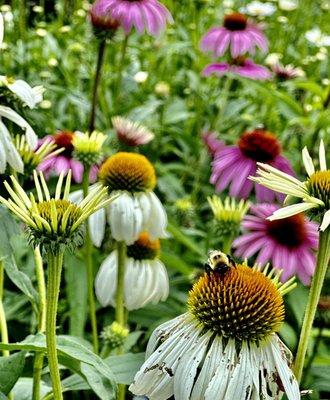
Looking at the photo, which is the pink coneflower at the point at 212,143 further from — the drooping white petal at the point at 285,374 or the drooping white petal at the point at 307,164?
the drooping white petal at the point at 285,374

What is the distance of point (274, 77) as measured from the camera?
2.05 metres

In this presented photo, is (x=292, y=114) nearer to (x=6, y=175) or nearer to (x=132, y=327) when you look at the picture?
(x=132, y=327)

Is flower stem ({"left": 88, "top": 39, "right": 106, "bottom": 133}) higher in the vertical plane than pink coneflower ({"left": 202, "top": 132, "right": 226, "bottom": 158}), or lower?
higher

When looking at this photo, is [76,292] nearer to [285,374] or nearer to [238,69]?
[285,374]

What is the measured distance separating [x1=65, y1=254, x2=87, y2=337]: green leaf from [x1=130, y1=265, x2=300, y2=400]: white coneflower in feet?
1.54

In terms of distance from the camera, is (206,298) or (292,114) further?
(292,114)

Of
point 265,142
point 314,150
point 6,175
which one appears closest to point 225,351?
point 6,175

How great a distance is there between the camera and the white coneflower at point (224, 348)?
58cm

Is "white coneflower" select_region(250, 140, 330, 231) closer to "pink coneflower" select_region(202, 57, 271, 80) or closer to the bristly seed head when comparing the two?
the bristly seed head

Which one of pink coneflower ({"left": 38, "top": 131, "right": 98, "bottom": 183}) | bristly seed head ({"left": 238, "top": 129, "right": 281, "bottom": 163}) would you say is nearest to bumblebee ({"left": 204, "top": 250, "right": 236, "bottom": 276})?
pink coneflower ({"left": 38, "top": 131, "right": 98, "bottom": 183})

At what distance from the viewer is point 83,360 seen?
66 cm

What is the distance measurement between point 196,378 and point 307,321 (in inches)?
4.2

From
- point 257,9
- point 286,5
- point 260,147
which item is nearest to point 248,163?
point 260,147

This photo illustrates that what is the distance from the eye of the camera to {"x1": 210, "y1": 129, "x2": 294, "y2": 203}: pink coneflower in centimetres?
134
